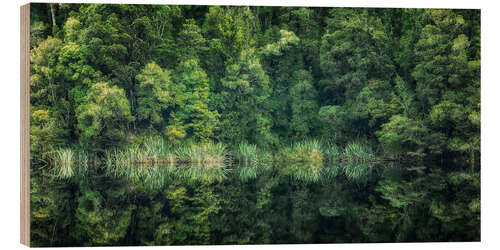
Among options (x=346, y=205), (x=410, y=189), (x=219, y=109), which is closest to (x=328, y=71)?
(x=219, y=109)

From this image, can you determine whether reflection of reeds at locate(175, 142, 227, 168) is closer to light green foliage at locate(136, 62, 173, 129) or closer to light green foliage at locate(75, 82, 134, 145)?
light green foliage at locate(136, 62, 173, 129)

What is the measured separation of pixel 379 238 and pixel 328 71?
1100 centimetres

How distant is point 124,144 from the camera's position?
1625 centimetres

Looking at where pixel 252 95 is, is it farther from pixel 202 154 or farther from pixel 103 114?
pixel 103 114

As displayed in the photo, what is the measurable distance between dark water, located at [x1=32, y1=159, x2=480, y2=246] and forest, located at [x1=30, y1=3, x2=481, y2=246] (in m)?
0.38

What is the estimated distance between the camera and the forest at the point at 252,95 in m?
15.2

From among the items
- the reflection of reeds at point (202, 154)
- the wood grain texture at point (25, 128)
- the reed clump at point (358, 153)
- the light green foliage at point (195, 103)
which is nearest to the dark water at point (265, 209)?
the wood grain texture at point (25, 128)

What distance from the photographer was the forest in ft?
50.0

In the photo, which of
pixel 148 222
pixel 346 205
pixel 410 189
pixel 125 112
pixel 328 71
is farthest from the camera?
pixel 328 71

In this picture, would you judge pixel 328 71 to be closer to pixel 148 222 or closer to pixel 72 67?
pixel 72 67

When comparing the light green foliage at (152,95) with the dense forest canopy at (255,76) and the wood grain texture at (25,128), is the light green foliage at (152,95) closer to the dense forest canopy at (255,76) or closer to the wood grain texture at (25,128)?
the dense forest canopy at (255,76)

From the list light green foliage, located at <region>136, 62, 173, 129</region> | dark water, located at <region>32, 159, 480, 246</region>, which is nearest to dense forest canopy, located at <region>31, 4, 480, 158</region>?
light green foliage, located at <region>136, 62, 173, 129</region>

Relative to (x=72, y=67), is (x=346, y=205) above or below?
below

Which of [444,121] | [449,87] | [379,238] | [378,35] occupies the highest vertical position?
[378,35]
